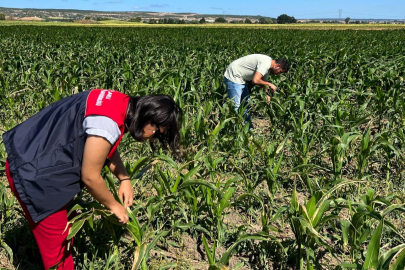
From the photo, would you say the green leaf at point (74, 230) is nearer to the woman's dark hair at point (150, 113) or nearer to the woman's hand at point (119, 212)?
the woman's hand at point (119, 212)

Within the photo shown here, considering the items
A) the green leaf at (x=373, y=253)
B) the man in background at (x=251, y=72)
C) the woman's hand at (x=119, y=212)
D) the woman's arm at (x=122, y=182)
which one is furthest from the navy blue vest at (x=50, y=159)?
the man in background at (x=251, y=72)

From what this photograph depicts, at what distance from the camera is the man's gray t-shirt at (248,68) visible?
Answer: 523 centimetres

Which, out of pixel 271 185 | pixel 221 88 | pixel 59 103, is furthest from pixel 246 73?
pixel 59 103

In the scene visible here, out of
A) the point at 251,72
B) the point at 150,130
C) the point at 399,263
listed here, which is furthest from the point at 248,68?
the point at 399,263

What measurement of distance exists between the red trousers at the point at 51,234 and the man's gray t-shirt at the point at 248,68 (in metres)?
3.69

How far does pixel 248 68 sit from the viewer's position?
5395mm

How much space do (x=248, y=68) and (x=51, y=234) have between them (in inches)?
153

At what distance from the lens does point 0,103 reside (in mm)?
5961

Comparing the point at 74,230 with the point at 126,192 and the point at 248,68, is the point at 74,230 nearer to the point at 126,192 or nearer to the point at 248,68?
the point at 126,192

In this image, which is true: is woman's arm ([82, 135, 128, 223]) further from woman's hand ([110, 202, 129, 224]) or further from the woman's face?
the woman's face

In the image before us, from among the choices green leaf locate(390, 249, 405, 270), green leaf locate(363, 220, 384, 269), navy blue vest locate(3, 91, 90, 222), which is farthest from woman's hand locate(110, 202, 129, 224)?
green leaf locate(390, 249, 405, 270)

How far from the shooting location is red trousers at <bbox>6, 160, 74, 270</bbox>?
204 cm

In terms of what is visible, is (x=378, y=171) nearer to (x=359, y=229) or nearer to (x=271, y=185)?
(x=271, y=185)

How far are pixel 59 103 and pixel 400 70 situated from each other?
24.6ft
